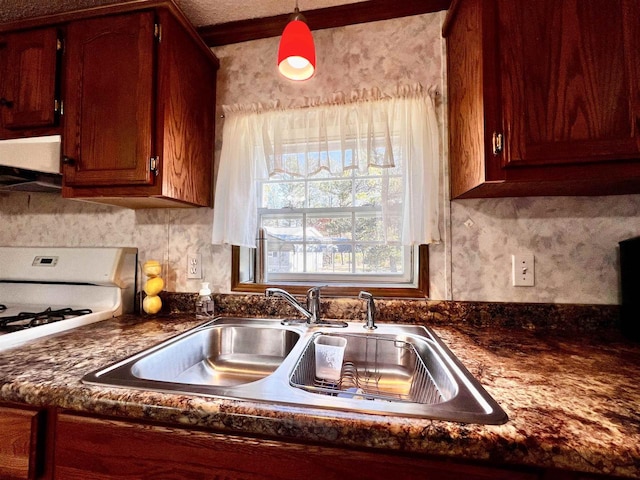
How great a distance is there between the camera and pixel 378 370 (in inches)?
42.2

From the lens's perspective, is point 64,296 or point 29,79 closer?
point 29,79

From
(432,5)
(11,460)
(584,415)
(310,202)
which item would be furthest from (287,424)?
(432,5)

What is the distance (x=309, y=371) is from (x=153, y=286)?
2.92 ft

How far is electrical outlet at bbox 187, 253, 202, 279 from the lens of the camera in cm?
144

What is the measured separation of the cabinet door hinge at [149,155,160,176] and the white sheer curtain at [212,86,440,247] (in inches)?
12.1

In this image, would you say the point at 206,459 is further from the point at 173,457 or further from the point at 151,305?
the point at 151,305

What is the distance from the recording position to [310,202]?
1.49m

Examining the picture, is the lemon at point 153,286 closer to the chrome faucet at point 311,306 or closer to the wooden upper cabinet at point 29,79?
the chrome faucet at point 311,306

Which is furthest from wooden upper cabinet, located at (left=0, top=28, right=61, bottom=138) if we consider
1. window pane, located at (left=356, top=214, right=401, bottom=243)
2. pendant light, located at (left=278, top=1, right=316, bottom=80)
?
window pane, located at (left=356, top=214, right=401, bottom=243)

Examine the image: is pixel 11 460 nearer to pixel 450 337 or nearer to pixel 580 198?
pixel 450 337

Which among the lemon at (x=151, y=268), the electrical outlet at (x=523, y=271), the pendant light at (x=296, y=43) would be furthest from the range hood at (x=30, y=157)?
the electrical outlet at (x=523, y=271)

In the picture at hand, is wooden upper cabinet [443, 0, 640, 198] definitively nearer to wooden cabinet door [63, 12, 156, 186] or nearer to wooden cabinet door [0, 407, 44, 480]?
wooden cabinet door [63, 12, 156, 186]

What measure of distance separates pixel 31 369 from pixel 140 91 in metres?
0.99

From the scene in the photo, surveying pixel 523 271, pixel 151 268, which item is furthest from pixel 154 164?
pixel 523 271
